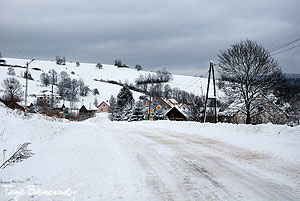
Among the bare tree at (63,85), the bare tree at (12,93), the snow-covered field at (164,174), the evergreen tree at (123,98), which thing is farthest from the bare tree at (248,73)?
the bare tree at (63,85)

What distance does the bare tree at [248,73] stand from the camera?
2492 centimetres

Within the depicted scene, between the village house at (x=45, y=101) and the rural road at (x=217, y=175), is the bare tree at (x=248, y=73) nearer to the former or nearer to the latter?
the rural road at (x=217, y=175)

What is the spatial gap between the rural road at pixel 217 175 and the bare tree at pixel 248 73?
17742 millimetres

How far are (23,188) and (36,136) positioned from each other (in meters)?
11.8

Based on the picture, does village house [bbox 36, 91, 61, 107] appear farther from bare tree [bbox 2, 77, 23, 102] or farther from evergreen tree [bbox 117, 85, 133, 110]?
evergreen tree [bbox 117, 85, 133, 110]

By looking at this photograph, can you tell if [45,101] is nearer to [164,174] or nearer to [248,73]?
[248,73]

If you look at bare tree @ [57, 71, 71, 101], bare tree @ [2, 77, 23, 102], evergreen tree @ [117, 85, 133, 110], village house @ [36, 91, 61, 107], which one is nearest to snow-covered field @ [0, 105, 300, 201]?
bare tree @ [2, 77, 23, 102]

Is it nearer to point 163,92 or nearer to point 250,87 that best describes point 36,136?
point 250,87

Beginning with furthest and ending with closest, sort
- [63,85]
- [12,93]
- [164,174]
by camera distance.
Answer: [63,85]
[12,93]
[164,174]

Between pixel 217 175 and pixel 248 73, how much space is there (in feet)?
72.7

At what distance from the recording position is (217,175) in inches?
257

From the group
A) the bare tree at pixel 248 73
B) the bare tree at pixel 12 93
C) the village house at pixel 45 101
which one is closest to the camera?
the bare tree at pixel 248 73

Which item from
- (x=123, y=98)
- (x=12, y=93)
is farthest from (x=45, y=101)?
(x=123, y=98)

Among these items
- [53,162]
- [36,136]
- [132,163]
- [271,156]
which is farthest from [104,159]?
[36,136]
